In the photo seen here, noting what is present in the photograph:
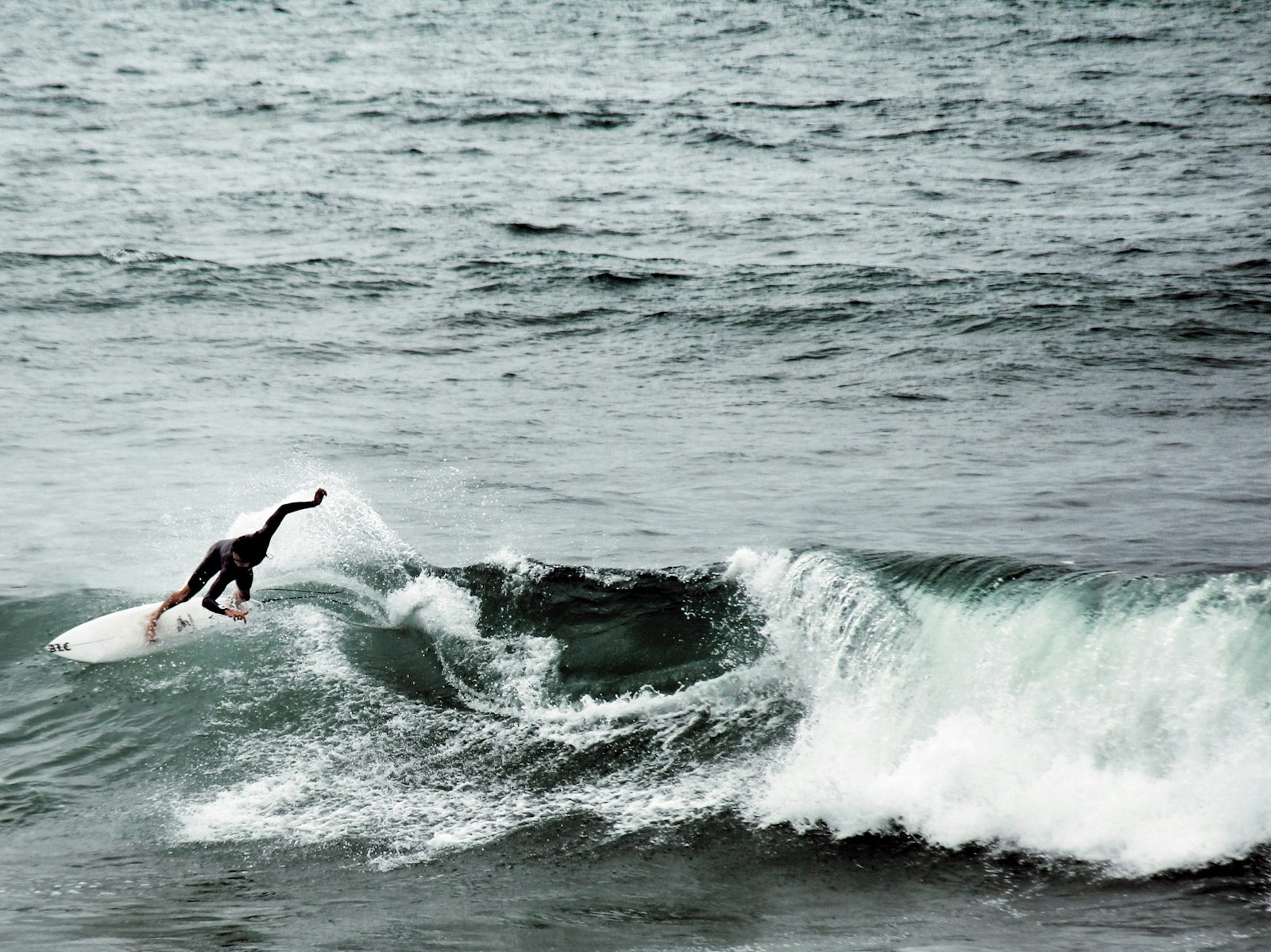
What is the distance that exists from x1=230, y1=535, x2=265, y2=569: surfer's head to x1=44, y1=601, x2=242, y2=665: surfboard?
0.95m

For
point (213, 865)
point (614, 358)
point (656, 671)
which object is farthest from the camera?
point (614, 358)

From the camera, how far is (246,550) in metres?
14.6

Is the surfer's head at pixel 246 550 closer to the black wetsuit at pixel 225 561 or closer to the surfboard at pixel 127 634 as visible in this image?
the black wetsuit at pixel 225 561

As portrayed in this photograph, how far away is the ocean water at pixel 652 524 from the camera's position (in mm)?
9914

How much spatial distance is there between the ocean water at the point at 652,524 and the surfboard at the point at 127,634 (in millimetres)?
290

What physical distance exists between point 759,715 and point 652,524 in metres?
5.66

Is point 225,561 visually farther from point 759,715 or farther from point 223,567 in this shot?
point 759,715

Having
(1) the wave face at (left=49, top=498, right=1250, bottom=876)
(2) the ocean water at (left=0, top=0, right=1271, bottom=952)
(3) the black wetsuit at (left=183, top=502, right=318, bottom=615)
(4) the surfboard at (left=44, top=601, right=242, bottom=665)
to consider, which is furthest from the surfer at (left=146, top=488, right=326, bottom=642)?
(2) the ocean water at (left=0, top=0, right=1271, bottom=952)

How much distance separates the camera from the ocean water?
32.5ft

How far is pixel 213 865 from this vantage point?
10242 mm

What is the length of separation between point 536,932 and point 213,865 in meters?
2.95

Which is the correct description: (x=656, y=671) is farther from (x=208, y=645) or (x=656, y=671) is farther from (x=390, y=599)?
(x=208, y=645)

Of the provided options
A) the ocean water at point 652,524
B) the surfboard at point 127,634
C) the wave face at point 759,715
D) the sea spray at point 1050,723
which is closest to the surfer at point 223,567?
the surfboard at point 127,634

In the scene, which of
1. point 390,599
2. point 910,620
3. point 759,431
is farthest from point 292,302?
point 910,620
